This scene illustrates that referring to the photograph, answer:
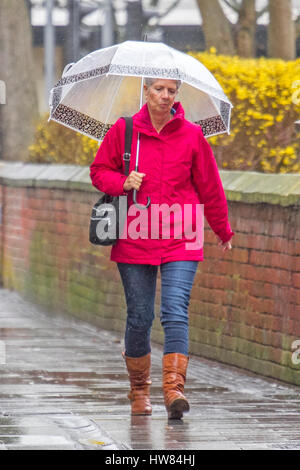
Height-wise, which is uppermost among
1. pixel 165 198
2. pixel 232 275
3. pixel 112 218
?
pixel 165 198

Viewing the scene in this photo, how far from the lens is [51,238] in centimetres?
1290

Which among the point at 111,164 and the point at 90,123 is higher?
the point at 90,123

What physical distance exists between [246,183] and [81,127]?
5.68 ft

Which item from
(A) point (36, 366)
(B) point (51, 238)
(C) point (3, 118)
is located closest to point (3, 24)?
(C) point (3, 118)

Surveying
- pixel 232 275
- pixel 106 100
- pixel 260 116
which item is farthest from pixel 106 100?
pixel 260 116

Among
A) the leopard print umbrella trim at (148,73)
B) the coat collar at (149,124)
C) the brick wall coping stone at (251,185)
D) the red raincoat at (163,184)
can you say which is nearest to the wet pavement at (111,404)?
the red raincoat at (163,184)

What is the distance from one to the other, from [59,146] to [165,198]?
734 cm

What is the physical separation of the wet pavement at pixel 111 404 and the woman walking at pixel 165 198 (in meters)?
0.31

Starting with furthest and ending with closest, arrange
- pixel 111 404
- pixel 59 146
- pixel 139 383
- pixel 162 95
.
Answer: pixel 59 146 < pixel 111 404 < pixel 139 383 < pixel 162 95

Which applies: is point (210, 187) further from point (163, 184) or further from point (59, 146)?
point (59, 146)

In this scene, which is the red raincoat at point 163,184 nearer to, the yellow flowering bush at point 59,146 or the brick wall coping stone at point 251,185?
the brick wall coping stone at point 251,185

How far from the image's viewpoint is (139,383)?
6953 mm

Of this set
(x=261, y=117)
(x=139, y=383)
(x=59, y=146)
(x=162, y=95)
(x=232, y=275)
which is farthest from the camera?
(x=59, y=146)
